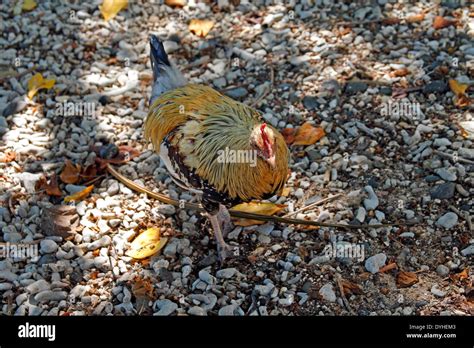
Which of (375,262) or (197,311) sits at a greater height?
(375,262)

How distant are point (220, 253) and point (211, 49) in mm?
3081

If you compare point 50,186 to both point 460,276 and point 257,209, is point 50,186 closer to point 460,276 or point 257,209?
point 257,209

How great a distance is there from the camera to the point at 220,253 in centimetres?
591

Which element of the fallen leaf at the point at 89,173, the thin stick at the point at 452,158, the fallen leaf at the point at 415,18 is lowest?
the fallen leaf at the point at 89,173

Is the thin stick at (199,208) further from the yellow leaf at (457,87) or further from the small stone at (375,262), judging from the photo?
the yellow leaf at (457,87)

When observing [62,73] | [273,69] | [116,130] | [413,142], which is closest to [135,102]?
[116,130]

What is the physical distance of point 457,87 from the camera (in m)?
7.14

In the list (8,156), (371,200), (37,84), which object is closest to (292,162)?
(371,200)

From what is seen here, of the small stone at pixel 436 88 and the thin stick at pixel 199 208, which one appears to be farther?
the small stone at pixel 436 88

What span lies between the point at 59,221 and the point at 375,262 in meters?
2.86

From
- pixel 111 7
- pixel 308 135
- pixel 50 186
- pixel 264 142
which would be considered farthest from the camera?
pixel 111 7

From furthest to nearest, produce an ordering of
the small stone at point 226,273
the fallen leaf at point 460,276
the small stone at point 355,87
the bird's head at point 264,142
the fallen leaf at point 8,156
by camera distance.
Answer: the small stone at point 355,87 → the fallen leaf at point 8,156 → the small stone at point 226,273 → the fallen leaf at point 460,276 → the bird's head at point 264,142

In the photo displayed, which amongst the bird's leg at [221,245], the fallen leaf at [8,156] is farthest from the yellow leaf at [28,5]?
the bird's leg at [221,245]

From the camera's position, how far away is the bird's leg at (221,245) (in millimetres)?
5898
